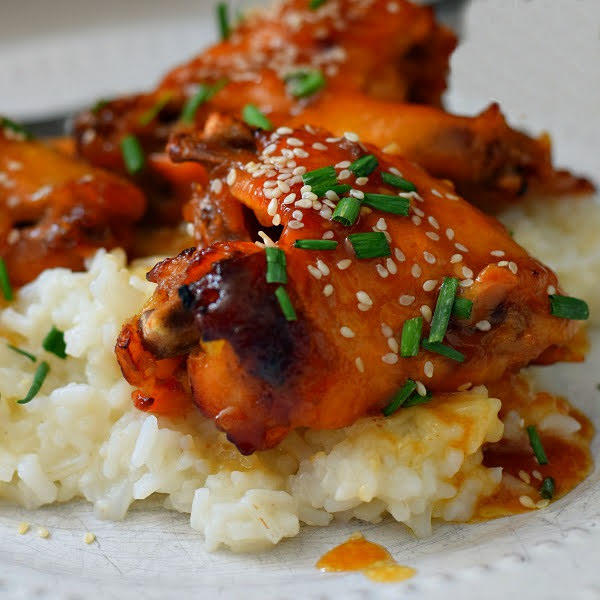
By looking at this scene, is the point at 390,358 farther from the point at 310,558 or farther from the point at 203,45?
the point at 203,45

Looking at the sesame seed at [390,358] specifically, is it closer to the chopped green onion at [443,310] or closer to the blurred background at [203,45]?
the chopped green onion at [443,310]

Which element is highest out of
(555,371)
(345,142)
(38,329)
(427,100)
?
(345,142)

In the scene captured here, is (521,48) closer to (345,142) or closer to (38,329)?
(345,142)

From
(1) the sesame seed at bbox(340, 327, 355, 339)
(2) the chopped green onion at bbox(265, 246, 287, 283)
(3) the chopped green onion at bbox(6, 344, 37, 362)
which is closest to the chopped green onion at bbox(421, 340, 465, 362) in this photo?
(1) the sesame seed at bbox(340, 327, 355, 339)

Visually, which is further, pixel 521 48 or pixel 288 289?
pixel 521 48

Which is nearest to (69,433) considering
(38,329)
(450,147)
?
(38,329)

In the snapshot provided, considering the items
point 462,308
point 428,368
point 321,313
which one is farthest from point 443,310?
point 321,313
